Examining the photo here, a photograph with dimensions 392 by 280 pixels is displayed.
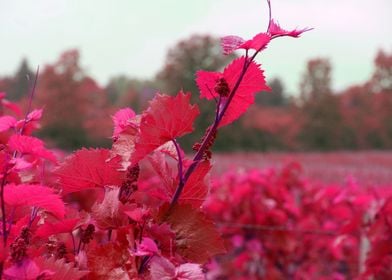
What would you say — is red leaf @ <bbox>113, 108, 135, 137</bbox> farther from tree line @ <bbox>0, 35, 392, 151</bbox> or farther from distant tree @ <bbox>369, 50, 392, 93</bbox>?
distant tree @ <bbox>369, 50, 392, 93</bbox>

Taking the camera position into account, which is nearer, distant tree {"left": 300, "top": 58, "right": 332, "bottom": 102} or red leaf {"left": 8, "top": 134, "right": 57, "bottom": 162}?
red leaf {"left": 8, "top": 134, "right": 57, "bottom": 162}

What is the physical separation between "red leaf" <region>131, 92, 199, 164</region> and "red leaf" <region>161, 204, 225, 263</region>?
10cm

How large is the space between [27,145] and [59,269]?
0.51 ft

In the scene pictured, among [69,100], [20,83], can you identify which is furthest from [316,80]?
[20,83]

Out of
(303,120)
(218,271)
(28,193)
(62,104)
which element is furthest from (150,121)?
(303,120)

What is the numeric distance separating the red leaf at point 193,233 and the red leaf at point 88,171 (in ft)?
0.31

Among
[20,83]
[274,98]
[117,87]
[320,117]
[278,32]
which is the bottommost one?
[320,117]

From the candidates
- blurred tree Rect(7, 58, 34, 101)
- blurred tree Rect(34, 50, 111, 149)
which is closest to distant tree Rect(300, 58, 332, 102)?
blurred tree Rect(34, 50, 111, 149)

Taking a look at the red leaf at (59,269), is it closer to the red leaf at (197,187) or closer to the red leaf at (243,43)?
the red leaf at (197,187)

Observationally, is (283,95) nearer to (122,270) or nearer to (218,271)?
(218,271)

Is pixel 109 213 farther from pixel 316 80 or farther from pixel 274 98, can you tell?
pixel 274 98

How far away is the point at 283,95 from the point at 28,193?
66.7 meters

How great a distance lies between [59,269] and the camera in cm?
70

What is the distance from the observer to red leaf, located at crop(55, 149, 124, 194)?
814 mm
